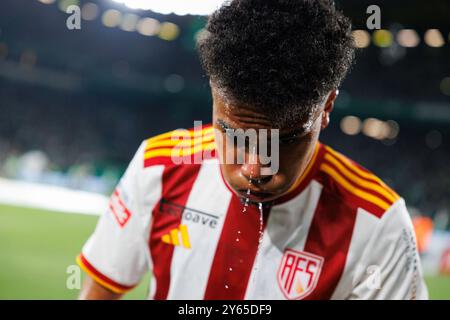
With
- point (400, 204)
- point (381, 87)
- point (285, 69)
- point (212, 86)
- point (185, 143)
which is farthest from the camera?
point (381, 87)

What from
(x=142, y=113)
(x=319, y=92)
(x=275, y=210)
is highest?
(x=142, y=113)

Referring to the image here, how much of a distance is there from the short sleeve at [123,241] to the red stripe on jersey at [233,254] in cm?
25

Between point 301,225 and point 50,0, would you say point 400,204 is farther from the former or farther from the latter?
point 50,0

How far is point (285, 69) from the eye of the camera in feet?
3.91

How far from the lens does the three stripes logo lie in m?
1.65

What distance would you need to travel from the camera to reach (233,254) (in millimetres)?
1633

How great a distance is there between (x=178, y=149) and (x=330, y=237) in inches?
22.2

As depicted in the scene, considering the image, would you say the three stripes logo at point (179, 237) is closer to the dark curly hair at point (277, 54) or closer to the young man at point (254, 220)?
the young man at point (254, 220)

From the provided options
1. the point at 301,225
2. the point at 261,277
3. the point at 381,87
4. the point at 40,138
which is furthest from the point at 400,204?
the point at 40,138

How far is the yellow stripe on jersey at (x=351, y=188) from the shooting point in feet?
5.16

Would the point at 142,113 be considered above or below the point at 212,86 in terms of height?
above

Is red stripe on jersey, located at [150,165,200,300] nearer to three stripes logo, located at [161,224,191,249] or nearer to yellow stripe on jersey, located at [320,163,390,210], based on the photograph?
three stripes logo, located at [161,224,191,249]

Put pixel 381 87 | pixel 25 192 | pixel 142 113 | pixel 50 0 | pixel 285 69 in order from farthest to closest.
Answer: pixel 142 113 → pixel 381 87 → pixel 50 0 → pixel 25 192 → pixel 285 69

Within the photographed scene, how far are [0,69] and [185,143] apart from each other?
20.2 metres
